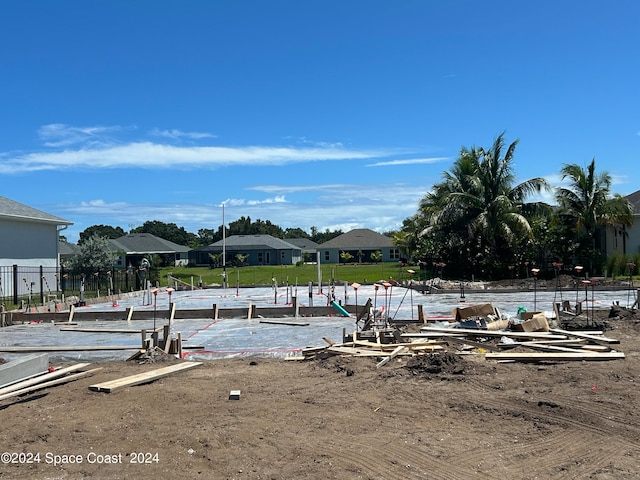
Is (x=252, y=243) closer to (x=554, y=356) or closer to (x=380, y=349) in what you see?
(x=380, y=349)

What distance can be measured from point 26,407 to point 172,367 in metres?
2.38

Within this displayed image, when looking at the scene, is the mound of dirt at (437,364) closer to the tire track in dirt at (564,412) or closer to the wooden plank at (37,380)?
the tire track in dirt at (564,412)

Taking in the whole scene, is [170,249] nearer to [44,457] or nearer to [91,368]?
[91,368]

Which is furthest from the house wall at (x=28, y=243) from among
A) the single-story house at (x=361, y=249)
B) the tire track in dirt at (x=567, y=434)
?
the single-story house at (x=361, y=249)

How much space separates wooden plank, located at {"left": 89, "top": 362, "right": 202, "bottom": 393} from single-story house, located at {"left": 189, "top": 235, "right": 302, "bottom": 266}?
53121 mm

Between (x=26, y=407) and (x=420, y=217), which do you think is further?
(x=420, y=217)

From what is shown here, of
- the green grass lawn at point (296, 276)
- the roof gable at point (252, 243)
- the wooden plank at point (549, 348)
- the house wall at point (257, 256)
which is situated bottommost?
the wooden plank at point (549, 348)

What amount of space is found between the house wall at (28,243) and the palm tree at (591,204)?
87.8 feet

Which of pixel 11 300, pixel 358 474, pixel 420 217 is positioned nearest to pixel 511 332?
pixel 358 474

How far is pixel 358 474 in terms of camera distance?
16.3 feet

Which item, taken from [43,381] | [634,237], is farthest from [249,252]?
[43,381]

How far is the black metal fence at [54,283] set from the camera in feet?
84.3

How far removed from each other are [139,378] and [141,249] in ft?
182

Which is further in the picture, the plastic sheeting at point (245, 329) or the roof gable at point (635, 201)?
the roof gable at point (635, 201)
